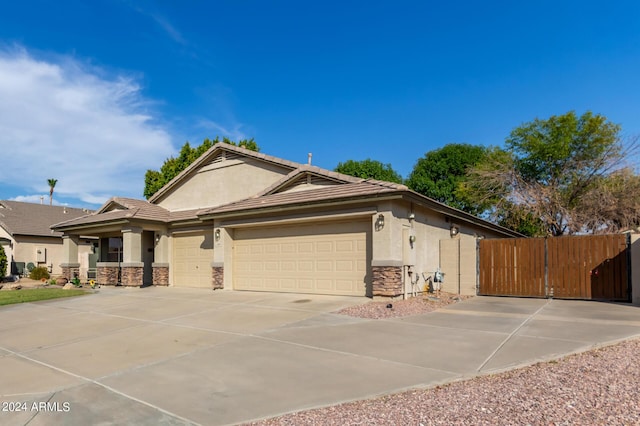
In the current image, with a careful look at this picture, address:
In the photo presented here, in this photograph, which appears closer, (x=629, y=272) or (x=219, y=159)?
(x=629, y=272)

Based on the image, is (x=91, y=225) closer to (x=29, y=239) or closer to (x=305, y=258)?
(x=305, y=258)

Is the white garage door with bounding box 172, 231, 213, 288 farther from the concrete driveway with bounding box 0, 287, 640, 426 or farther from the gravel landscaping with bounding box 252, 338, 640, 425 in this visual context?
the gravel landscaping with bounding box 252, 338, 640, 425

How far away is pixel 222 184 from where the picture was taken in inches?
808

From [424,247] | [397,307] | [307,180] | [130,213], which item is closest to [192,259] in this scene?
[130,213]

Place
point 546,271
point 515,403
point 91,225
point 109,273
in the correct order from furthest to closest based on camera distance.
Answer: point 91,225, point 109,273, point 546,271, point 515,403

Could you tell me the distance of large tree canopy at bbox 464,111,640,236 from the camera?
25.4m

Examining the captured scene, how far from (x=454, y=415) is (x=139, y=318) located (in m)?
9.37

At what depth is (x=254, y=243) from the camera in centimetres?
1708

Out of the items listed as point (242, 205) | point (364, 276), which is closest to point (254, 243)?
point (242, 205)

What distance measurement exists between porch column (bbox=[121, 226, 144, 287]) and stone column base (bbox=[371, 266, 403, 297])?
40.2 ft

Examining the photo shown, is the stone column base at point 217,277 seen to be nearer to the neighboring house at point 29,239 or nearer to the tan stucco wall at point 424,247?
the tan stucco wall at point 424,247

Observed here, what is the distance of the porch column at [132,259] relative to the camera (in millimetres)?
19797

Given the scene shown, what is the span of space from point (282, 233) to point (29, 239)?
2521 centimetres

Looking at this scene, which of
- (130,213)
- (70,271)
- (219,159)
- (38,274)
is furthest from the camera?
(38,274)
